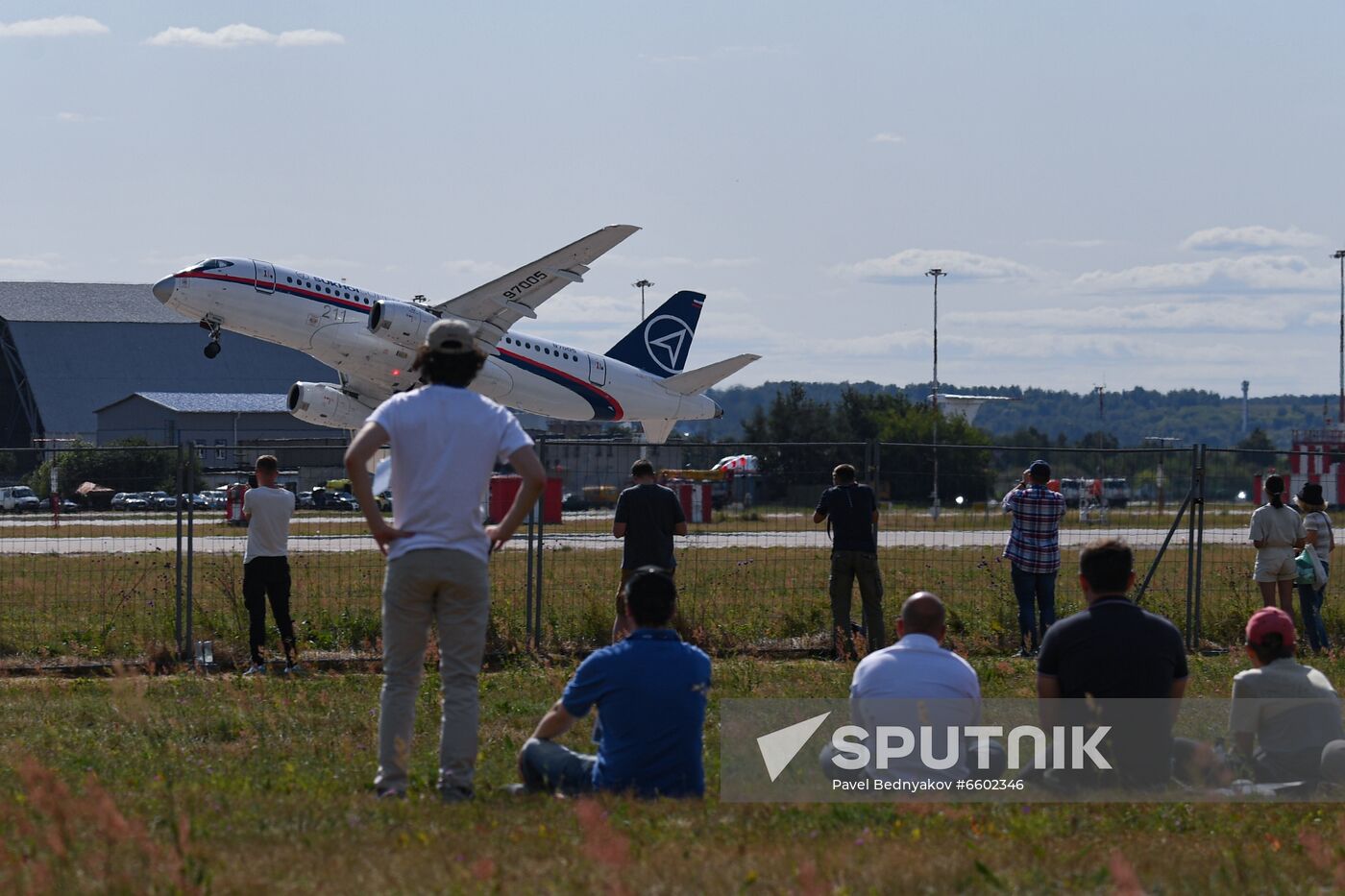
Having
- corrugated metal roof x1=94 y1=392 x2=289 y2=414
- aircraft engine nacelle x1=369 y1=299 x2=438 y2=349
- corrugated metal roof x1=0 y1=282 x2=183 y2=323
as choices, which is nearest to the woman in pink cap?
aircraft engine nacelle x1=369 y1=299 x2=438 y2=349

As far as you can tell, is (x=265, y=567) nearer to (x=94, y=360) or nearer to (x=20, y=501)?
(x=20, y=501)

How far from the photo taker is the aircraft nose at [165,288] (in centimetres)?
3484

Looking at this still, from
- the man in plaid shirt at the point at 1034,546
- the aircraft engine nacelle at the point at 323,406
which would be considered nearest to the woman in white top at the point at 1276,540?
the man in plaid shirt at the point at 1034,546

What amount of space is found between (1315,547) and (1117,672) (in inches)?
380

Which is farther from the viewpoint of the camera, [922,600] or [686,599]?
[686,599]

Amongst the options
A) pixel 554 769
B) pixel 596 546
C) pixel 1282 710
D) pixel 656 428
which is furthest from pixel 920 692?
pixel 656 428

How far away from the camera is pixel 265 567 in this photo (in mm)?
13078

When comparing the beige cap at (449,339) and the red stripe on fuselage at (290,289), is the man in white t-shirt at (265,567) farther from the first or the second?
the red stripe on fuselage at (290,289)

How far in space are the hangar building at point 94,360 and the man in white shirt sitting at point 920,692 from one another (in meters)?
80.4

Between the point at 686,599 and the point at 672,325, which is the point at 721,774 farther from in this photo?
the point at 672,325

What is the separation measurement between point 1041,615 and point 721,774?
740 centimetres

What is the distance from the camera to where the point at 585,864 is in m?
5.33

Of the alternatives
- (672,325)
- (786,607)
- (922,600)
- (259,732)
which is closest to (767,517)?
(786,607)

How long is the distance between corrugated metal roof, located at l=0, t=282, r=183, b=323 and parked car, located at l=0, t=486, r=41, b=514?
2967 inches
